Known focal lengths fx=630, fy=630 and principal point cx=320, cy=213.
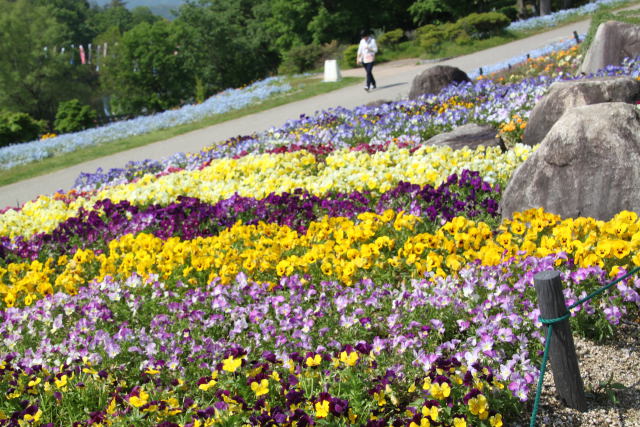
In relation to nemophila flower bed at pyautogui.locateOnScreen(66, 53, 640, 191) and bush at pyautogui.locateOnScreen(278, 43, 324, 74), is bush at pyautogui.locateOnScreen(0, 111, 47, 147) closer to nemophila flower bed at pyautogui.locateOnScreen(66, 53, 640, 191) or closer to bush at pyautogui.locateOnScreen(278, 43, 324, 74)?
bush at pyautogui.locateOnScreen(278, 43, 324, 74)

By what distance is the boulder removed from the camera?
8359 millimetres

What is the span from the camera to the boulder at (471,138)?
836 centimetres

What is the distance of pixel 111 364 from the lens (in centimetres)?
394

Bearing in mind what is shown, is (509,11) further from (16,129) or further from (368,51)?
(16,129)

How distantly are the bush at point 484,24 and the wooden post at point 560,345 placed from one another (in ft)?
81.7

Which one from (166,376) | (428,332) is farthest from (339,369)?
(166,376)

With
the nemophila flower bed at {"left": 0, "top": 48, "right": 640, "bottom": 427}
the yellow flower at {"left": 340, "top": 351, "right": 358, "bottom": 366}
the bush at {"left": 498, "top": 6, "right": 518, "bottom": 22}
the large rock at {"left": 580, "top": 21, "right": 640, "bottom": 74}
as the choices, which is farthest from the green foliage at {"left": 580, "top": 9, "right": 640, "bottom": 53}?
the bush at {"left": 498, "top": 6, "right": 518, "bottom": 22}

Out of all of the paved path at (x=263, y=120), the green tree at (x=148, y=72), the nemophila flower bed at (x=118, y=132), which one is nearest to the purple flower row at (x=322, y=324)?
the paved path at (x=263, y=120)

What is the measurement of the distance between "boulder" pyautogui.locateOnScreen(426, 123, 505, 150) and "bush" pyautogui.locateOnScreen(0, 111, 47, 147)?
1921 cm

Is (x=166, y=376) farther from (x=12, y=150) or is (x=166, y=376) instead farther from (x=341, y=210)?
(x=12, y=150)

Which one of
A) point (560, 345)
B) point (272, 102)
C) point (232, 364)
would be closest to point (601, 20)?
point (272, 102)

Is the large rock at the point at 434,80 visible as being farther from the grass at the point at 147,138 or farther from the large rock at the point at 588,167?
the large rock at the point at 588,167

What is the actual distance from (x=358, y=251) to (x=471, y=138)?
13.7 feet

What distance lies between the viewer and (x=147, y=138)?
57.1 ft
